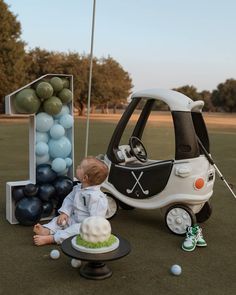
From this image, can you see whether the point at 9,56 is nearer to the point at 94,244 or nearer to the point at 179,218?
the point at 179,218

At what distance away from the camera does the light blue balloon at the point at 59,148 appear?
5.09 metres

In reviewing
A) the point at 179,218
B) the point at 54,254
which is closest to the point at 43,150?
the point at 54,254

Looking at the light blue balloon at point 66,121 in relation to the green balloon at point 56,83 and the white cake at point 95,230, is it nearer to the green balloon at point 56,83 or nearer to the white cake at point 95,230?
the green balloon at point 56,83

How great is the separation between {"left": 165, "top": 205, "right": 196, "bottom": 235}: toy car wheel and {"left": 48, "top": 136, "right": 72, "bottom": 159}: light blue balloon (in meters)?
1.46

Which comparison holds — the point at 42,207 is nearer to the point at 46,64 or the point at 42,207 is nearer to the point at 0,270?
the point at 0,270

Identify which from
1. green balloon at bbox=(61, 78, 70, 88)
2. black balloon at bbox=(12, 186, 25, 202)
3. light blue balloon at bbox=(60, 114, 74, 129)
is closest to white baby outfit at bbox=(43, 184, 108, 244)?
black balloon at bbox=(12, 186, 25, 202)

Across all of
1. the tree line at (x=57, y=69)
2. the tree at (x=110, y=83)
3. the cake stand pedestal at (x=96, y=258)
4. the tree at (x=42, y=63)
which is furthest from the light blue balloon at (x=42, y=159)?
the tree at (x=110, y=83)

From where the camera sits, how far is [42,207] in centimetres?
498

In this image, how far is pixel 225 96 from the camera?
82.1 meters

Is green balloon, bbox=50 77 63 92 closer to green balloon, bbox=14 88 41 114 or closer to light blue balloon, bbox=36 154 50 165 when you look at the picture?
green balloon, bbox=14 88 41 114

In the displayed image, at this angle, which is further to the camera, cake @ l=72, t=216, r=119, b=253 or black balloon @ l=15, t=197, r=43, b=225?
black balloon @ l=15, t=197, r=43, b=225

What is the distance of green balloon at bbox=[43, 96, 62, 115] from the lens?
498 cm

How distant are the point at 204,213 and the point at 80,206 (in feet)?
6.00

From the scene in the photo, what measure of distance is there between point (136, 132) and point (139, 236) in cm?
176
